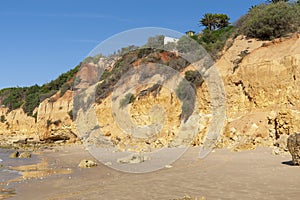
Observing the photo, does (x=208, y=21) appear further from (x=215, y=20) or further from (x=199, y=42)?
(x=199, y=42)

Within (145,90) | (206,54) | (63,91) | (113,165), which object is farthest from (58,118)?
(113,165)

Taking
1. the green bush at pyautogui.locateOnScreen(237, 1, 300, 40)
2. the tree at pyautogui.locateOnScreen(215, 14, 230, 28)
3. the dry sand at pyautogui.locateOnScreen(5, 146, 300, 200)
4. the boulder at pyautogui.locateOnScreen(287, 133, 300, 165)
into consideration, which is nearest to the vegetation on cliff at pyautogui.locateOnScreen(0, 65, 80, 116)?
the tree at pyautogui.locateOnScreen(215, 14, 230, 28)

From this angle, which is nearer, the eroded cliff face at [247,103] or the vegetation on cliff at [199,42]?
the eroded cliff face at [247,103]

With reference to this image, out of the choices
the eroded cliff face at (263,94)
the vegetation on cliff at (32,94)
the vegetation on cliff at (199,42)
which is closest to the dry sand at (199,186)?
the eroded cliff face at (263,94)

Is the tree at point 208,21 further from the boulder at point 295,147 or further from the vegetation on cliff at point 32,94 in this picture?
the boulder at point 295,147

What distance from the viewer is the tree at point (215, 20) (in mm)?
45344

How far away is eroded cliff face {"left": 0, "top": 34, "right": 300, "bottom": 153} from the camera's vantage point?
44.8 ft

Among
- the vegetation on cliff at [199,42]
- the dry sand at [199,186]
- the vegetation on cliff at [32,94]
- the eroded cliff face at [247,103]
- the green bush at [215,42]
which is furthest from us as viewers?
the vegetation on cliff at [32,94]

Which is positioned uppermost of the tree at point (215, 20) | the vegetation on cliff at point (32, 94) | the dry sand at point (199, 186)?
the tree at point (215, 20)

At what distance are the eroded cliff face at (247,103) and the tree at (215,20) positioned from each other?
22.4 metres

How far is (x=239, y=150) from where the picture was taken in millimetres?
12867

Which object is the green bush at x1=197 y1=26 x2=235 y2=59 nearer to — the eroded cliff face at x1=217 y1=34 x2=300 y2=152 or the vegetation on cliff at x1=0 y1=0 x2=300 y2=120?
the vegetation on cliff at x1=0 y1=0 x2=300 y2=120

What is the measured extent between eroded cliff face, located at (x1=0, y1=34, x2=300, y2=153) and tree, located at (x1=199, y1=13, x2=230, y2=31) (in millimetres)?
22406

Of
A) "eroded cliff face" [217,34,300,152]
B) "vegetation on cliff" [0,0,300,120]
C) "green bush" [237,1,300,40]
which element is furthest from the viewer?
"vegetation on cliff" [0,0,300,120]
